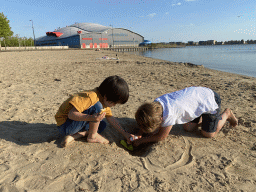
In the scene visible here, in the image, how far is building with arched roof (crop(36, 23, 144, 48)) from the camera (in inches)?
2232

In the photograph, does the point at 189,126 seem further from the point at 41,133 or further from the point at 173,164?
the point at 41,133

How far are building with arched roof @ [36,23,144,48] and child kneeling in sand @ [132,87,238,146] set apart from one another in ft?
187

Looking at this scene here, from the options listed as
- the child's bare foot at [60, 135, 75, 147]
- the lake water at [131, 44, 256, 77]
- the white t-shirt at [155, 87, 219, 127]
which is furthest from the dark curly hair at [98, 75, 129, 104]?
the lake water at [131, 44, 256, 77]

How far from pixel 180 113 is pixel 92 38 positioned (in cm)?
5993

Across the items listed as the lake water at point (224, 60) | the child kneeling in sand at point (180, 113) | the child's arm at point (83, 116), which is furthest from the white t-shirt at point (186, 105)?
the lake water at point (224, 60)

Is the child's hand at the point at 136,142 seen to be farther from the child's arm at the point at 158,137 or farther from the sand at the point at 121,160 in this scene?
the sand at the point at 121,160

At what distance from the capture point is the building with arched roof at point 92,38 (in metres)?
56.7

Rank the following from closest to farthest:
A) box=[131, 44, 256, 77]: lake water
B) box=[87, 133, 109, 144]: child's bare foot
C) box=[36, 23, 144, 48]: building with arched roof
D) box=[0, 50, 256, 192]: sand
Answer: box=[0, 50, 256, 192]: sand < box=[87, 133, 109, 144]: child's bare foot < box=[131, 44, 256, 77]: lake water < box=[36, 23, 144, 48]: building with arched roof

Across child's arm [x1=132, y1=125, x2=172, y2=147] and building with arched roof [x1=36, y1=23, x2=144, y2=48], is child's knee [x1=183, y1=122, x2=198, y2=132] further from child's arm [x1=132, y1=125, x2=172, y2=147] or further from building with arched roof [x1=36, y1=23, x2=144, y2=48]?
building with arched roof [x1=36, y1=23, x2=144, y2=48]

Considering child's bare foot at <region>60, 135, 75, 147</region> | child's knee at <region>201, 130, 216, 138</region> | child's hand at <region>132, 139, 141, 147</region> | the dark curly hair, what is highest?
the dark curly hair

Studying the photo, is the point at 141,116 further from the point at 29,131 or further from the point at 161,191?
the point at 29,131

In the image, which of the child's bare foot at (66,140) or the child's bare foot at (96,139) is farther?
the child's bare foot at (96,139)

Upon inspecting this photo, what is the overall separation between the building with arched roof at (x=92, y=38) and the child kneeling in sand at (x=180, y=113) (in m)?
57.1

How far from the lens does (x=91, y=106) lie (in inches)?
85.4
